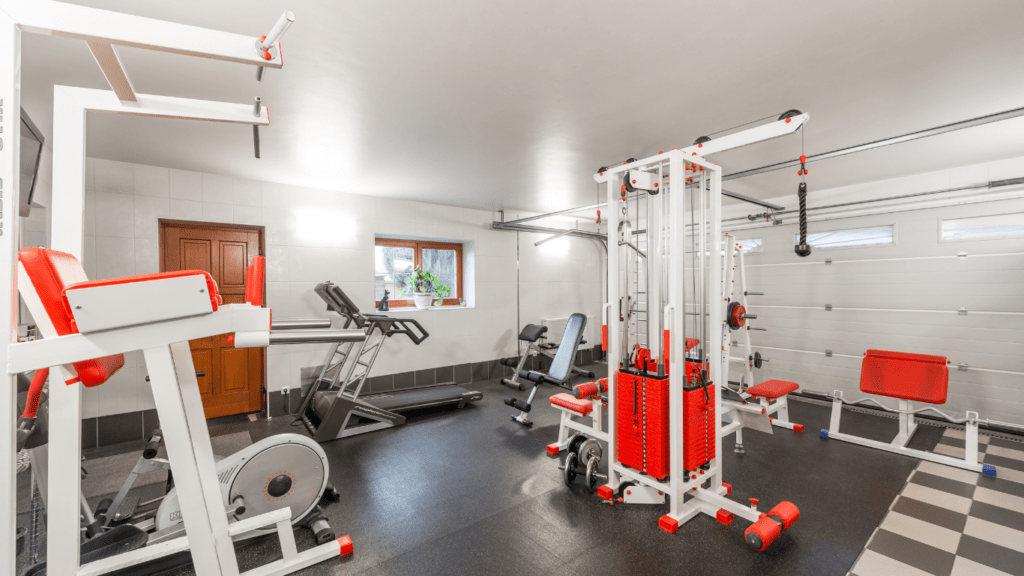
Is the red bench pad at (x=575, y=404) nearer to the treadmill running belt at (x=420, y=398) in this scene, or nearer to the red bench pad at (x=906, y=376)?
the treadmill running belt at (x=420, y=398)

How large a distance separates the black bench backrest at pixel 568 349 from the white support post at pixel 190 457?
10.8 ft

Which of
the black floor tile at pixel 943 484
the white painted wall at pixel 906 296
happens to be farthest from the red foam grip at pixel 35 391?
the white painted wall at pixel 906 296

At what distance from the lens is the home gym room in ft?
4.42

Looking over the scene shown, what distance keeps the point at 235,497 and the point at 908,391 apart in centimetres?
494

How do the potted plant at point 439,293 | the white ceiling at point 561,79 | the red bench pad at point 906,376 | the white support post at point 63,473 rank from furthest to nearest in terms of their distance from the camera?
1. the potted plant at point 439,293
2. the red bench pad at point 906,376
3. the white ceiling at point 561,79
4. the white support post at point 63,473

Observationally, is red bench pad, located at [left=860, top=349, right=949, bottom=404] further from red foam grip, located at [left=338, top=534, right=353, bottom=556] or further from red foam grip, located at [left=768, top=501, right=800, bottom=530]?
red foam grip, located at [left=338, top=534, right=353, bottom=556]

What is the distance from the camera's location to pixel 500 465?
333cm

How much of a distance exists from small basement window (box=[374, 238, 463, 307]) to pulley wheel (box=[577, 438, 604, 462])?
3250 mm

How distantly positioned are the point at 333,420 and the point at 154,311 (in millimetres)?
2996

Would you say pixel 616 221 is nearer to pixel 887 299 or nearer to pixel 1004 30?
pixel 1004 30

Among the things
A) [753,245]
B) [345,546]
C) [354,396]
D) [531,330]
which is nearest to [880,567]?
[345,546]

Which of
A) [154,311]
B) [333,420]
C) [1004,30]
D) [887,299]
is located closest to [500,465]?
[333,420]

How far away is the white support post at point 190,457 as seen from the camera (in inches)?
48.0

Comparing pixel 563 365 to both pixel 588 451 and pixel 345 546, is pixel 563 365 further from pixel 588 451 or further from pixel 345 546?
pixel 345 546
